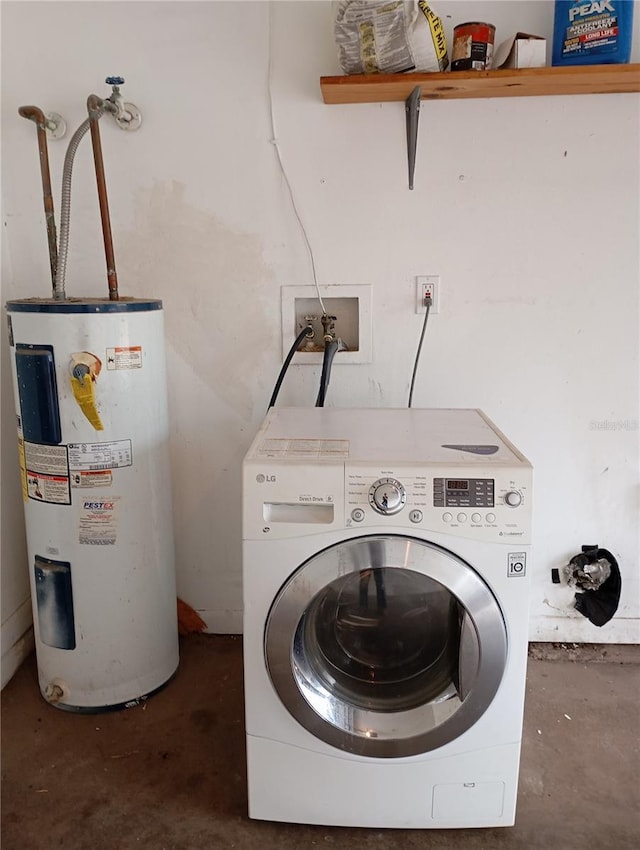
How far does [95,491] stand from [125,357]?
Result: 0.34 metres

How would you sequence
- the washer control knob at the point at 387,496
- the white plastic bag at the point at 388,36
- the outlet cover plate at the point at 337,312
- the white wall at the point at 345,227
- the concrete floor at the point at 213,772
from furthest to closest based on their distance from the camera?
the outlet cover plate at the point at 337,312
the white wall at the point at 345,227
the white plastic bag at the point at 388,36
the concrete floor at the point at 213,772
the washer control knob at the point at 387,496

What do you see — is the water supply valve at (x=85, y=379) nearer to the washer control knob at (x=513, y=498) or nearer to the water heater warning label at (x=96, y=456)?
the water heater warning label at (x=96, y=456)

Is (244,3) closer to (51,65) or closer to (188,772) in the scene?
(51,65)

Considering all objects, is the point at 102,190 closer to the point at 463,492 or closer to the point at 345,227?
the point at 345,227

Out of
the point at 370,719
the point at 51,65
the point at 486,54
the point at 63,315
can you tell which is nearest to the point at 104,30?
the point at 51,65

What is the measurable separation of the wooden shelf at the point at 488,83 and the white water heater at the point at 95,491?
75cm

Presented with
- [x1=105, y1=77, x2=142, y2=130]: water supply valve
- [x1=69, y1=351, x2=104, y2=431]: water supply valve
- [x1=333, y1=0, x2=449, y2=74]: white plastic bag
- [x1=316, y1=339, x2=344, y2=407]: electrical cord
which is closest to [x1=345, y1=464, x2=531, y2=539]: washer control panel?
[x1=316, y1=339, x2=344, y2=407]: electrical cord

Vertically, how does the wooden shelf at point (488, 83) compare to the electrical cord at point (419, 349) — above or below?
above

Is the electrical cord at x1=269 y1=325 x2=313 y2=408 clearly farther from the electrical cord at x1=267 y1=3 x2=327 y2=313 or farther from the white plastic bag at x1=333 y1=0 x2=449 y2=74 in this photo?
the white plastic bag at x1=333 y1=0 x2=449 y2=74

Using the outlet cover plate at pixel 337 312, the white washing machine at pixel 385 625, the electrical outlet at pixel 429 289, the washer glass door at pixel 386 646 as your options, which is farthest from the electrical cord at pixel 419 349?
the washer glass door at pixel 386 646

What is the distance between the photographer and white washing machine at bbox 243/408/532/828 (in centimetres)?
125

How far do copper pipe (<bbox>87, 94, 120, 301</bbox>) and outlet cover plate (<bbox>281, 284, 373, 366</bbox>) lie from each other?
1.53 feet

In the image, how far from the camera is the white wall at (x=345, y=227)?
180 cm

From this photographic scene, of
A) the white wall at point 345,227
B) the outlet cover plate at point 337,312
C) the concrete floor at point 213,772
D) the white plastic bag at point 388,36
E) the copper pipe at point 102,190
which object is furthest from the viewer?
the outlet cover plate at point 337,312
